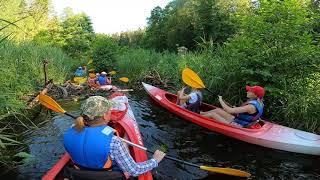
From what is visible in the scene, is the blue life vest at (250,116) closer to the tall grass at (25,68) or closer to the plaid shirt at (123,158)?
the plaid shirt at (123,158)

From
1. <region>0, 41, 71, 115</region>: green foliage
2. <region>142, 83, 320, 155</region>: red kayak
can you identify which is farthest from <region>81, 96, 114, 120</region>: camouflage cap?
<region>0, 41, 71, 115</region>: green foliage

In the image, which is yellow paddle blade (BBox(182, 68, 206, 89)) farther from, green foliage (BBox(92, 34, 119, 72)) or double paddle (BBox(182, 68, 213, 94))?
green foliage (BBox(92, 34, 119, 72))

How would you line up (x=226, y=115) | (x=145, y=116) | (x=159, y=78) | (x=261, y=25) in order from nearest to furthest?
(x=226, y=115)
(x=261, y=25)
(x=145, y=116)
(x=159, y=78)

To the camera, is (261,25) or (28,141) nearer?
(28,141)

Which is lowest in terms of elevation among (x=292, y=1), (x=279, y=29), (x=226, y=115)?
(x=226, y=115)

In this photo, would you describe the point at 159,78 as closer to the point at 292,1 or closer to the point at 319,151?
the point at 292,1

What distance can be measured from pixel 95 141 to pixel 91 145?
0.18 ft

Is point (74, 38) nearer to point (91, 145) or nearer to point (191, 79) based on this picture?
point (191, 79)

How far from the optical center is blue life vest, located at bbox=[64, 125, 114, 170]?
295cm

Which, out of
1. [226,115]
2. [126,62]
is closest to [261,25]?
[226,115]

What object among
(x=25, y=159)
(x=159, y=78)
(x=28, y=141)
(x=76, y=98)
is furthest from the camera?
(x=159, y=78)

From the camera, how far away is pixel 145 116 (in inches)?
328

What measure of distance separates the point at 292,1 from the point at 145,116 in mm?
4401

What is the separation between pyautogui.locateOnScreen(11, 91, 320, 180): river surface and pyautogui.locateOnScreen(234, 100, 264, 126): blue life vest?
1.29 feet
